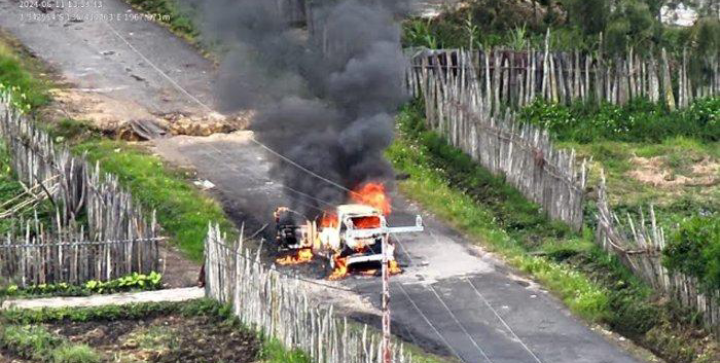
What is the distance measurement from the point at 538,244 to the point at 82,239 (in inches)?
312

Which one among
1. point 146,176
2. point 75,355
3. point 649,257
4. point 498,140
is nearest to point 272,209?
point 146,176

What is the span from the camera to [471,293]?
30.8 m

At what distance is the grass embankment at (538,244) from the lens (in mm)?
28484

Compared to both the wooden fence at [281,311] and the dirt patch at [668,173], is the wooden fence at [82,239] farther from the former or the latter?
the dirt patch at [668,173]

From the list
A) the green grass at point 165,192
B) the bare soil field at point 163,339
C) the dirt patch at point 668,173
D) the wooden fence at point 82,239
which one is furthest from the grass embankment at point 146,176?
the dirt patch at point 668,173

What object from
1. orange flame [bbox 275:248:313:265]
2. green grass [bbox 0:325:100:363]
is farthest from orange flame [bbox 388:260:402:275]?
green grass [bbox 0:325:100:363]

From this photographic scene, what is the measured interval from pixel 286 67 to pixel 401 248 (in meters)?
3.81

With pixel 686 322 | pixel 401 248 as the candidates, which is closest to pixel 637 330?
pixel 686 322

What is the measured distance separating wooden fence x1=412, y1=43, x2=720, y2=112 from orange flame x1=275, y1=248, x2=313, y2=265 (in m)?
6.73

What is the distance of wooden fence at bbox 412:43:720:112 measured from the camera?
37844mm

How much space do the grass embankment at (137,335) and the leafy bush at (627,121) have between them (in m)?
10.1

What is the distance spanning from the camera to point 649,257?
2931 centimetres

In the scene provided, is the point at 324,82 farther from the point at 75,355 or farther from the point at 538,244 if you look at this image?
the point at 75,355

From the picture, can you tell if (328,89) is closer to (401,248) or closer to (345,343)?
(401,248)
